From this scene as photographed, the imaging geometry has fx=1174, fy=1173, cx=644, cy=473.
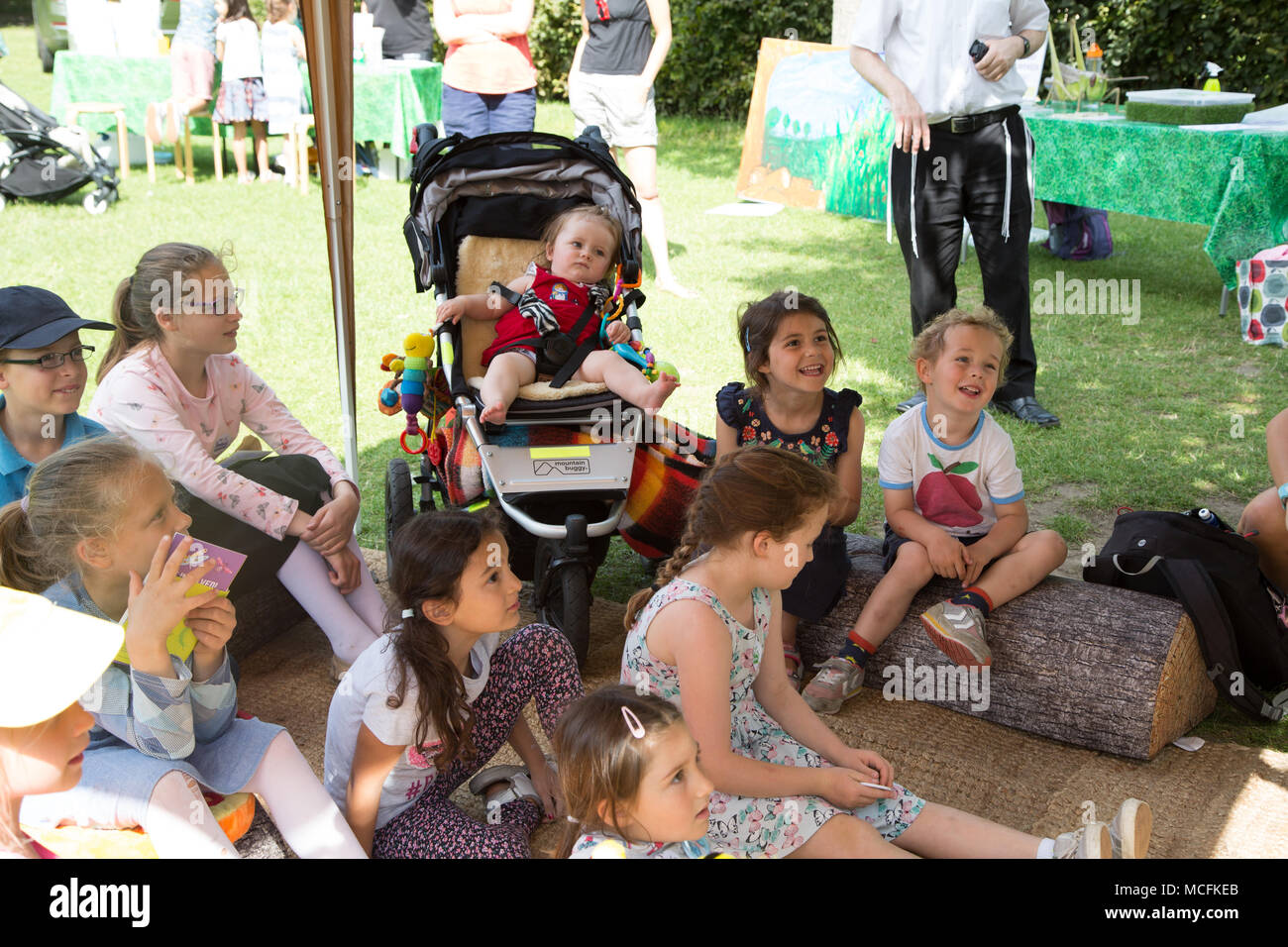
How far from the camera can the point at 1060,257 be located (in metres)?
8.58

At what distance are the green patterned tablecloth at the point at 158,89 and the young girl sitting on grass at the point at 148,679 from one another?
8.25 metres

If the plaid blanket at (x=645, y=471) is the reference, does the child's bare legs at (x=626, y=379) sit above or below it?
above

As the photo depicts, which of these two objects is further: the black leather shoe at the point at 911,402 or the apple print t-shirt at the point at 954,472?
the black leather shoe at the point at 911,402

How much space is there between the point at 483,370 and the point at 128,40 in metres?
9.28

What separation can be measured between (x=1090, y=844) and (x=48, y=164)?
941cm

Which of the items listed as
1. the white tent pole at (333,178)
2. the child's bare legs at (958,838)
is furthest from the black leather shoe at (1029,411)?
the child's bare legs at (958,838)

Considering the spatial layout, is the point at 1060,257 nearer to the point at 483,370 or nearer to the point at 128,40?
the point at 483,370

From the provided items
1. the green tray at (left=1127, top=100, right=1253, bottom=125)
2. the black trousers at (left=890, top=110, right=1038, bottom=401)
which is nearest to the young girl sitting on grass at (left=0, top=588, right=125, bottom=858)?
the black trousers at (left=890, top=110, right=1038, bottom=401)

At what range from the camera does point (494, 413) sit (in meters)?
3.36

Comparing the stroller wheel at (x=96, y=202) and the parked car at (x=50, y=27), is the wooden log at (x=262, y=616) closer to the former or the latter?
the stroller wheel at (x=96, y=202)

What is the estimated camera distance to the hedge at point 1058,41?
38.9 ft

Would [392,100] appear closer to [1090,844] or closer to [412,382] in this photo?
[412,382]

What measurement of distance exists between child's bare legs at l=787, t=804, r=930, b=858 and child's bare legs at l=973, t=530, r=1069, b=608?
1.01 meters

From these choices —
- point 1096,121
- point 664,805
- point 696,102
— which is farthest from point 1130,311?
point 696,102
